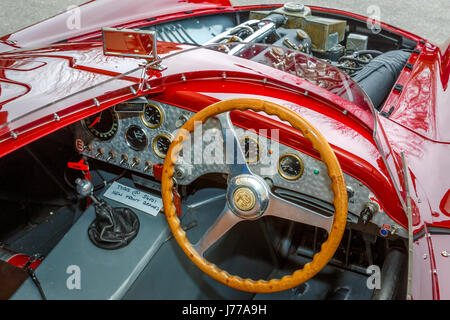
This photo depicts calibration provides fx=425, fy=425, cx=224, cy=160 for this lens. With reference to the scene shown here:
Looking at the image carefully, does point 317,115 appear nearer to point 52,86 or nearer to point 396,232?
point 396,232

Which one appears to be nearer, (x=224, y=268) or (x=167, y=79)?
(x=167, y=79)

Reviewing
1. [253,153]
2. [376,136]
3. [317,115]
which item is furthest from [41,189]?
[376,136]

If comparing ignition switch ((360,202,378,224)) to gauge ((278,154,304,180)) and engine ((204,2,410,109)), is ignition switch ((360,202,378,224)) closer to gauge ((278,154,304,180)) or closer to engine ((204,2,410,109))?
gauge ((278,154,304,180))

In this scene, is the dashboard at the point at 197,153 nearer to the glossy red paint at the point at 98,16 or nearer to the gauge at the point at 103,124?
the gauge at the point at 103,124

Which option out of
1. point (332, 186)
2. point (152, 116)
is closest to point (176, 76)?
point (152, 116)

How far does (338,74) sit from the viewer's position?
5.53 feet

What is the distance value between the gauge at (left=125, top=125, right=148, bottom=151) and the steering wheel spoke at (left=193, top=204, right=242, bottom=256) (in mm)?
503

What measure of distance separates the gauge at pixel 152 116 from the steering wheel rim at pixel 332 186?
330 mm

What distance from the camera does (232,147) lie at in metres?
1.41

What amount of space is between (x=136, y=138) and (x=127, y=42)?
1.38ft

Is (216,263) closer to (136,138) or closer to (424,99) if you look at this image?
(136,138)

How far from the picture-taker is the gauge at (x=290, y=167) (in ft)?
4.88

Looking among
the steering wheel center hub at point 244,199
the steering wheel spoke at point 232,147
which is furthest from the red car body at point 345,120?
the steering wheel center hub at point 244,199
